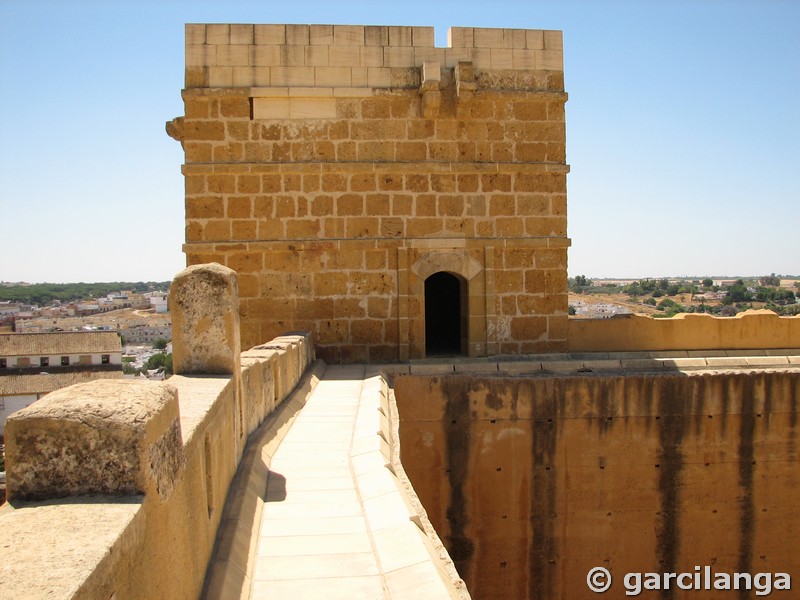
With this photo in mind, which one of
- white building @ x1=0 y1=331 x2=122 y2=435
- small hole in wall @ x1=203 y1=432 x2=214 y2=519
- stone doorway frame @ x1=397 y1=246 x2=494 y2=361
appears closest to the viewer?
small hole in wall @ x1=203 y1=432 x2=214 y2=519

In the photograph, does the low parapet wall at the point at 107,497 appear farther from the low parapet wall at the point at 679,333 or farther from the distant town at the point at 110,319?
the distant town at the point at 110,319

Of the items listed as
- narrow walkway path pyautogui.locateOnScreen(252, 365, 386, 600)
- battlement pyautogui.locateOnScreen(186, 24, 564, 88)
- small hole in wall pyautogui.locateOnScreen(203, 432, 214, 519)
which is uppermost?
battlement pyautogui.locateOnScreen(186, 24, 564, 88)

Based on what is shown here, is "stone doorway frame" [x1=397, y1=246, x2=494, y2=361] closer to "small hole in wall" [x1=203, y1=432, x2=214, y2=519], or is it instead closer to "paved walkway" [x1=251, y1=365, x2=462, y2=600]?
"paved walkway" [x1=251, y1=365, x2=462, y2=600]

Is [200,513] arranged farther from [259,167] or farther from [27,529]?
[259,167]

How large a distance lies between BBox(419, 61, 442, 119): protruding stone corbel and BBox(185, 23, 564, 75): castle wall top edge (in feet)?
1.13

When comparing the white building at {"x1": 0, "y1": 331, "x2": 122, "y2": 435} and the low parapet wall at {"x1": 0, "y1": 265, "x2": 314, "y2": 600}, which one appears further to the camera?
the white building at {"x1": 0, "y1": 331, "x2": 122, "y2": 435}

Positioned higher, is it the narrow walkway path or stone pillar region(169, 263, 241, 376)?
stone pillar region(169, 263, 241, 376)

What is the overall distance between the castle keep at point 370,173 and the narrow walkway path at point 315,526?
4.02m

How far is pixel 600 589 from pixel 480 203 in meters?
5.20

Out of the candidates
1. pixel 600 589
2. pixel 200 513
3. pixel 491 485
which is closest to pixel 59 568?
pixel 200 513

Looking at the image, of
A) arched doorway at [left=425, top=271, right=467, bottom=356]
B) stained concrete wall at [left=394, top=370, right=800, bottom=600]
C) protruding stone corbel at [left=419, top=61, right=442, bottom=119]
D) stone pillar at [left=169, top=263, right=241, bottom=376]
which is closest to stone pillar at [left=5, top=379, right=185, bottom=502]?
stone pillar at [left=169, top=263, right=241, bottom=376]

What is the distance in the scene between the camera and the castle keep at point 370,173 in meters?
10.2

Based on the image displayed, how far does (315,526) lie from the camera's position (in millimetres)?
4230

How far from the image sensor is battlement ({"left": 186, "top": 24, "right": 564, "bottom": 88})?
33.2 ft
